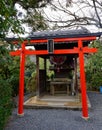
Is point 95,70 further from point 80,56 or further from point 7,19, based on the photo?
point 7,19

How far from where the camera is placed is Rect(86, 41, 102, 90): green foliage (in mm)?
11320

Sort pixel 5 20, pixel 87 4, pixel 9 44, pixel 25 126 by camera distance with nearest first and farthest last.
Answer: pixel 5 20 → pixel 9 44 → pixel 25 126 → pixel 87 4

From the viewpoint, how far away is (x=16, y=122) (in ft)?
16.5

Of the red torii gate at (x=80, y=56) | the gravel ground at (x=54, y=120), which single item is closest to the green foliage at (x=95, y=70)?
the gravel ground at (x=54, y=120)

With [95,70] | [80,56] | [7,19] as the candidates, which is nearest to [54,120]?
[80,56]

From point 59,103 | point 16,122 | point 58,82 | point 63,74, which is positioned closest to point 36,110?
point 59,103

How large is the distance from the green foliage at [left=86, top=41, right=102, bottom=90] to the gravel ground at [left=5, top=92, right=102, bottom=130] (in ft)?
16.9

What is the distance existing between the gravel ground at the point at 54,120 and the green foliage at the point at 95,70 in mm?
5150

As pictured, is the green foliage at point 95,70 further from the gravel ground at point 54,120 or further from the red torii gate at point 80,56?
the red torii gate at point 80,56

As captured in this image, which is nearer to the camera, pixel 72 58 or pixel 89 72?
pixel 72 58

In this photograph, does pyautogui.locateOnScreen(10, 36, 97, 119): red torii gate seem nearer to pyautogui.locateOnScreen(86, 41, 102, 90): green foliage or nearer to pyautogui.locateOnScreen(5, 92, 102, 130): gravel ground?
pyautogui.locateOnScreen(5, 92, 102, 130): gravel ground

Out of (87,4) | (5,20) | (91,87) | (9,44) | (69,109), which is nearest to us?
(5,20)

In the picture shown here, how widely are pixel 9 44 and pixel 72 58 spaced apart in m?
6.26

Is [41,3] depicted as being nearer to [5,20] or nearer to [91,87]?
[91,87]
